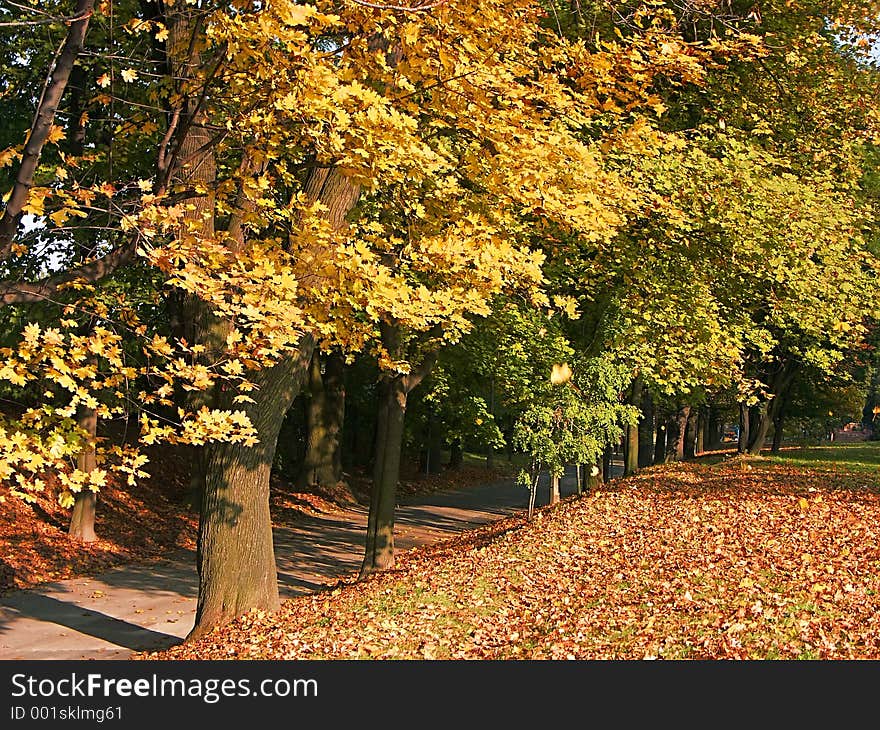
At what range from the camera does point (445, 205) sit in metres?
10.7

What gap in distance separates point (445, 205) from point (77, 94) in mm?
7994

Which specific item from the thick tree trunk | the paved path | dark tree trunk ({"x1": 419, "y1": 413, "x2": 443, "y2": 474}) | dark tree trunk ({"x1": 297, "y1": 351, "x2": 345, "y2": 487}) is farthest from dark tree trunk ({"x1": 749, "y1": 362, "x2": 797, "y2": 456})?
the thick tree trunk

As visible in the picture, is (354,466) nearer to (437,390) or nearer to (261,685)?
(437,390)

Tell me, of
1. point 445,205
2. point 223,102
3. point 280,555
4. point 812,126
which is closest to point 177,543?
point 280,555

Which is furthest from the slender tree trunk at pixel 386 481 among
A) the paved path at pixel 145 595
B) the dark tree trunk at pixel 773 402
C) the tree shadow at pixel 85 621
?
the dark tree trunk at pixel 773 402

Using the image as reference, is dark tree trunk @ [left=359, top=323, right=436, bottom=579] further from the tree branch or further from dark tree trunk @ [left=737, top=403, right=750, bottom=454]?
dark tree trunk @ [left=737, top=403, right=750, bottom=454]

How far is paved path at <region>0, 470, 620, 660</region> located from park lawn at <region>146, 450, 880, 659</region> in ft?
7.81

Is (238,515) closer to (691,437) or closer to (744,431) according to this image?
(744,431)

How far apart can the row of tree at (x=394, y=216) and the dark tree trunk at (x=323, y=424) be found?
8.69m

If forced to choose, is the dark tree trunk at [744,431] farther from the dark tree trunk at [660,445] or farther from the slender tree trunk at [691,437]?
the slender tree trunk at [691,437]

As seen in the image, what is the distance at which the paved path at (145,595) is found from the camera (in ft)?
40.5

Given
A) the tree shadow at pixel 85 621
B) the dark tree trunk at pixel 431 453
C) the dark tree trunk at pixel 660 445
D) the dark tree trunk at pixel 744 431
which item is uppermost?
the dark tree trunk at pixel 744 431

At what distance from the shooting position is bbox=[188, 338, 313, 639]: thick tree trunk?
33.9ft

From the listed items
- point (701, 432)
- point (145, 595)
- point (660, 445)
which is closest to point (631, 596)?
point (145, 595)
